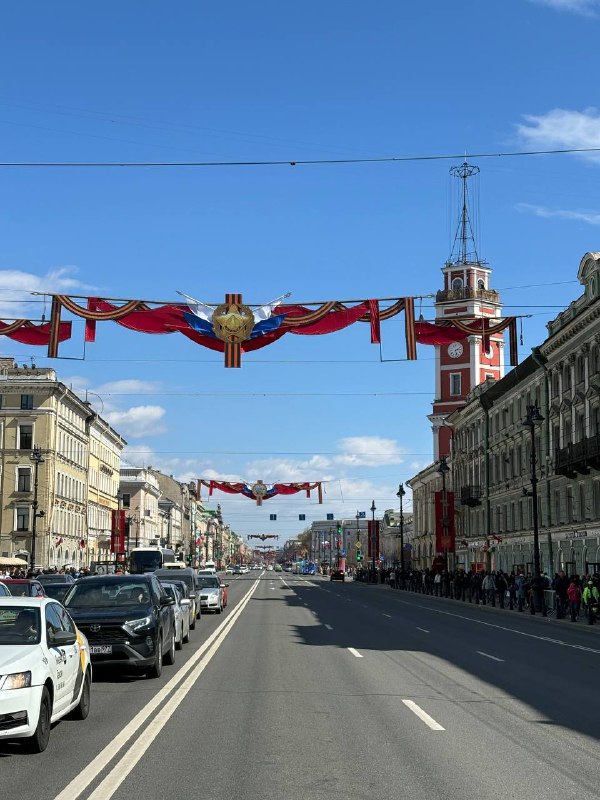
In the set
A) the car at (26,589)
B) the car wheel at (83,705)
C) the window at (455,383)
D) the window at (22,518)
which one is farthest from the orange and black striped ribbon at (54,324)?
the window at (455,383)

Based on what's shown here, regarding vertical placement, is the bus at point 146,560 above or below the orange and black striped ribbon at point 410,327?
below

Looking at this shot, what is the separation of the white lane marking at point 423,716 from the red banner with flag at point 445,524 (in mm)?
58841

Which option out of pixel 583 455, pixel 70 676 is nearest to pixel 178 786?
pixel 70 676

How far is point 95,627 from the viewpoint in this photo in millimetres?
15211

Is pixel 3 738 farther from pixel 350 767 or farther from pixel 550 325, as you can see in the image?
pixel 550 325

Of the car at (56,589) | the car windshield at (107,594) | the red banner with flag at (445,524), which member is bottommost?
the car at (56,589)

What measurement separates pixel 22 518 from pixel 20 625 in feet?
244

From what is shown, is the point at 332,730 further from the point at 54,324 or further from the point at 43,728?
the point at 54,324

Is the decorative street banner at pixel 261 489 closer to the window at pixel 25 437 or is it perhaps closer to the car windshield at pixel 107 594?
the window at pixel 25 437

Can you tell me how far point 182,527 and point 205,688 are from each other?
182m

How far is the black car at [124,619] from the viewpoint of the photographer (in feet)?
50.0

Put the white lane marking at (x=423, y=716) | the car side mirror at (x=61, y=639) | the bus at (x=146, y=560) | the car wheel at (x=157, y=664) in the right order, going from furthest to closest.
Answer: the bus at (x=146, y=560) → the car wheel at (x=157, y=664) → the white lane marking at (x=423, y=716) → the car side mirror at (x=61, y=639)

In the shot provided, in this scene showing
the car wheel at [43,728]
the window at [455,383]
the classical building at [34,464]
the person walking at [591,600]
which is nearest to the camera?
the car wheel at [43,728]

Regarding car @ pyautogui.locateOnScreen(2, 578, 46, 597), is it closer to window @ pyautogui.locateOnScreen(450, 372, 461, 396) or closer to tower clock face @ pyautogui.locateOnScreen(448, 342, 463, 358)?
tower clock face @ pyautogui.locateOnScreen(448, 342, 463, 358)
